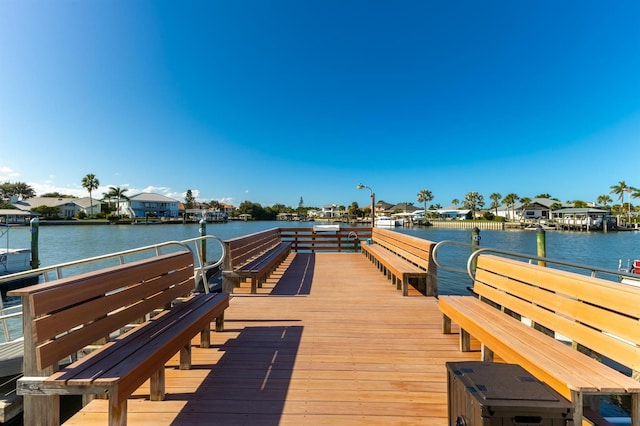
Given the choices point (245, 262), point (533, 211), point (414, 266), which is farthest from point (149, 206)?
point (533, 211)

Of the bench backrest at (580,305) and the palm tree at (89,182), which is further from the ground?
the palm tree at (89,182)

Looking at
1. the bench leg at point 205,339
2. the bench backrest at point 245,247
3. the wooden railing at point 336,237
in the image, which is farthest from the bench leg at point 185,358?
the wooden railing at point 336,237

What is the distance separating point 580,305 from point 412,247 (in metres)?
4.15

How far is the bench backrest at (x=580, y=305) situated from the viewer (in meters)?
1.84

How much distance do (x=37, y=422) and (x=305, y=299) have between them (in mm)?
3819

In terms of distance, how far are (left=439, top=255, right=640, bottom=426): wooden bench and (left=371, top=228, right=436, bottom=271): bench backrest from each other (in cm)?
207

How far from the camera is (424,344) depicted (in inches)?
138

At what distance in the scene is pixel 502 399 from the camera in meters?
1.38

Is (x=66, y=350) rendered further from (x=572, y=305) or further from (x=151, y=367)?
(x=572, y=305)

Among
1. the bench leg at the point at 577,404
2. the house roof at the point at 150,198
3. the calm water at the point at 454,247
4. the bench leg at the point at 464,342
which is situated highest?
the house roof at the point at 150,198

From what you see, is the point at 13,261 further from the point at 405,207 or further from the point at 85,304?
the point at 405,207

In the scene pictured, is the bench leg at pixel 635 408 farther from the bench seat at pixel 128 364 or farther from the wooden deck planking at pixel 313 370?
the bench seat at pixel 128 364

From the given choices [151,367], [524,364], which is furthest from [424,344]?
[151,367]

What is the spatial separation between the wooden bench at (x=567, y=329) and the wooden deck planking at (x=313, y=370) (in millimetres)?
619
